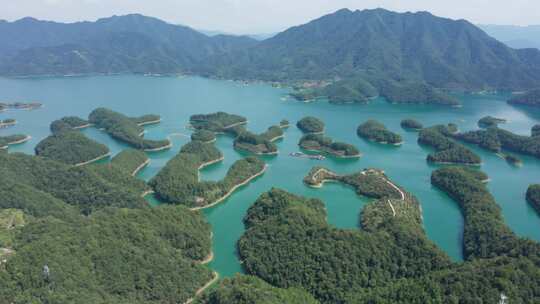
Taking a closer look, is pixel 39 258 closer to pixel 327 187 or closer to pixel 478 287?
pixel 478 287

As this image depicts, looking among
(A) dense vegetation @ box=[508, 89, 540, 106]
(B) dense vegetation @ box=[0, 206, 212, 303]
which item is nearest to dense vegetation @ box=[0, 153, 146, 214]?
(B) dense vegetation @ box=[0, 206, 212, 303]

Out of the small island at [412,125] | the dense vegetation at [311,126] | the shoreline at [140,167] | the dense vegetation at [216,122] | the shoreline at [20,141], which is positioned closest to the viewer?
the shoreline at [140,167]

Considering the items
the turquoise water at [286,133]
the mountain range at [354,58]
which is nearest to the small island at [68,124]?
the turquoise water at [286,133]

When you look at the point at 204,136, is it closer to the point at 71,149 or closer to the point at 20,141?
the point at 71,149

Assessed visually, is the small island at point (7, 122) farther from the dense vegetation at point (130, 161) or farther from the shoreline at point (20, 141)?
the dense vegetation at point (130, 161)

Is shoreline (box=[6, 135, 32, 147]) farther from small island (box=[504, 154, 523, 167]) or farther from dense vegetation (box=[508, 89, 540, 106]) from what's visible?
dense vegetation (box=[508, 89, 540, 106])

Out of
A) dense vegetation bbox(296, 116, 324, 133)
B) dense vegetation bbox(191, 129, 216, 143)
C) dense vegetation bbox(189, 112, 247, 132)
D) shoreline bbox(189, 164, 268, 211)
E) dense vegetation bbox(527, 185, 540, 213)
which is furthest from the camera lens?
dense vegetation bbox(296, 116, 324, 133)

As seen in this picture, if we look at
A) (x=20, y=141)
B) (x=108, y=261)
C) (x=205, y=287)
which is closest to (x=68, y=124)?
(x=20, y=141)
